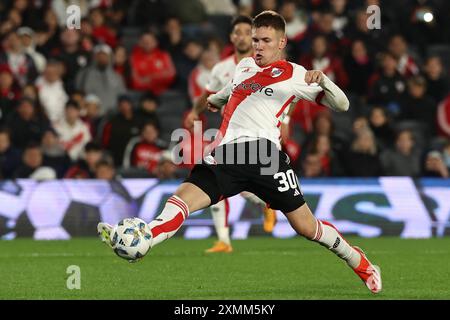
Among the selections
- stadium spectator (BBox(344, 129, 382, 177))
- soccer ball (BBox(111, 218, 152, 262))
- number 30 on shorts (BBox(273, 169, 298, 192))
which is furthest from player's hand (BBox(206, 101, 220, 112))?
stadium spectator (BBox(344, 129, 382, 177))

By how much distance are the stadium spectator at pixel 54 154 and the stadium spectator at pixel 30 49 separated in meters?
2.09

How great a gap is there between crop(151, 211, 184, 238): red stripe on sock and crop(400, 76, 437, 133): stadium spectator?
1223cm

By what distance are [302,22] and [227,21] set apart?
156 centimetres

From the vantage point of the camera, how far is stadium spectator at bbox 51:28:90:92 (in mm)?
21047

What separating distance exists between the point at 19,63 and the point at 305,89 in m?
11.7

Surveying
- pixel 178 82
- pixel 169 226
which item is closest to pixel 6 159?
pixel 178 82

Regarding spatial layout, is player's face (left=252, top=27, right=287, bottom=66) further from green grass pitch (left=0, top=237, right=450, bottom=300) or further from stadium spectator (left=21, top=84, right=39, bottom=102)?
stadium spectator (left=21, top=84, right=39, bottom=102)

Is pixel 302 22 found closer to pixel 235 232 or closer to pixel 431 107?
pixel 431 107

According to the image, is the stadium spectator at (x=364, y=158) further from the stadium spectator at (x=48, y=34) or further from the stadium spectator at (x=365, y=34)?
the stadium spectator at (x=48, y=34)

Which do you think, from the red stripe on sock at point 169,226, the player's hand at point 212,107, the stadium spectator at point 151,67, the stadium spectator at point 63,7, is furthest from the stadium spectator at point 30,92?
the red stripe on sock at point 169,226

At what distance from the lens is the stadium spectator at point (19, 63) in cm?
2076

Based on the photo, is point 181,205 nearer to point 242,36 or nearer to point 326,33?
point 242,36

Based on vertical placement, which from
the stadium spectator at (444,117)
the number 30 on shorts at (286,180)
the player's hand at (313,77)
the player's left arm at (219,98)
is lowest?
the stadium spectator at (444,117)
